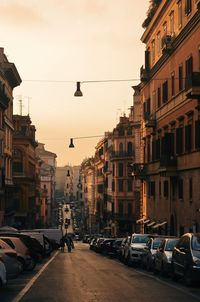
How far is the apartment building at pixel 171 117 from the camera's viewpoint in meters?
43.9

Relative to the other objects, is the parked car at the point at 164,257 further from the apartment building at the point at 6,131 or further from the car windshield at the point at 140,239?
the apartment building at the point at 6,131

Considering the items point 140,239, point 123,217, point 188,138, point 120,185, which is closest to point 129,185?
point 120,185

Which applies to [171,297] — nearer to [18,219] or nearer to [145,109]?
[145,109]

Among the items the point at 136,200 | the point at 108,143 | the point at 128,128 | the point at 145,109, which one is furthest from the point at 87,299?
the point at 108,143

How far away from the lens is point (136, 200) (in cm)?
10512

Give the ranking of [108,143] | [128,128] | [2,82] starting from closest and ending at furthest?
1. [2,82]
2. [128,128]
3. [108,143]

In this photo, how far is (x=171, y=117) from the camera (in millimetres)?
51250

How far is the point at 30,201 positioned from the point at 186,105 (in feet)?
236

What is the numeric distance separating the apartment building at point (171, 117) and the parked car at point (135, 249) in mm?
6437

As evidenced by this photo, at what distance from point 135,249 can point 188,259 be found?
48.9 feet

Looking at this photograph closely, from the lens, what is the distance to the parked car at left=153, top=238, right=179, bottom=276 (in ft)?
85.4

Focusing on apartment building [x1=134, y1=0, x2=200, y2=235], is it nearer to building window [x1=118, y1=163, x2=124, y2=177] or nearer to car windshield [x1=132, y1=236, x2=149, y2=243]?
car windshield [x1=132, y1=236, x2=149, y2=243]

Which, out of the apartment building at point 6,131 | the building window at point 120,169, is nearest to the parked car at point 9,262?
the apartment building at point 6,131

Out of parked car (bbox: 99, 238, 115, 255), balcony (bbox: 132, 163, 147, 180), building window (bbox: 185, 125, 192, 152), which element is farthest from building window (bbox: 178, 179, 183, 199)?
balcony (bbox: 132, 163, 147, 180)
